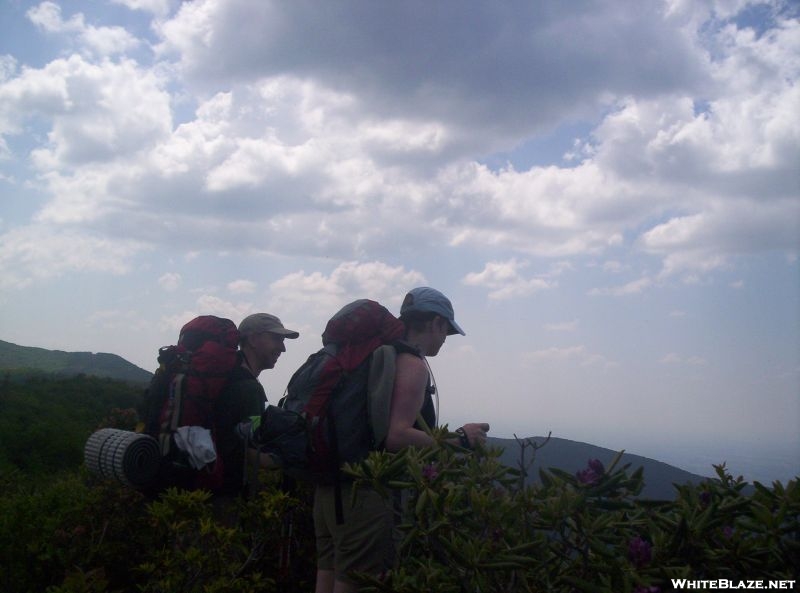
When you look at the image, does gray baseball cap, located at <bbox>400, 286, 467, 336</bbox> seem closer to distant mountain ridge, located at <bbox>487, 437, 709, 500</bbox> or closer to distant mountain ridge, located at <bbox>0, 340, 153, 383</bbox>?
distant mountain ridge, located at <bbox>487, 437, 709, 500</bbox>

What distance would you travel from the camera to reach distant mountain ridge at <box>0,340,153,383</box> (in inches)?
1188

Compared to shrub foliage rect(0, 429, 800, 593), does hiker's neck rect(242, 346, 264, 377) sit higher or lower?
higher

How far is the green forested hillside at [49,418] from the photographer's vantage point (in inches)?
431

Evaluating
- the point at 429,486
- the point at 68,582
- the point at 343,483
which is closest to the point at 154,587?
the point at 68,582

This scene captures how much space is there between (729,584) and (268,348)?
3.31 m

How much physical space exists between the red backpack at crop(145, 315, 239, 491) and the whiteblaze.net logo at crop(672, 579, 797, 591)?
2.77 metres

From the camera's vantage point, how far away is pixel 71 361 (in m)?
32.4

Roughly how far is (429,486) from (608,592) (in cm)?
61

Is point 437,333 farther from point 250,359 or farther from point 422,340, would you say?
point 250,359

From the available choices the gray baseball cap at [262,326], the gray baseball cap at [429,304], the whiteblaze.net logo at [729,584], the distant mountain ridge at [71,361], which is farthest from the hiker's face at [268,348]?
the distant mountain ridge at [71,361]

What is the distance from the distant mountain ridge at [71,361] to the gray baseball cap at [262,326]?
1070 inches

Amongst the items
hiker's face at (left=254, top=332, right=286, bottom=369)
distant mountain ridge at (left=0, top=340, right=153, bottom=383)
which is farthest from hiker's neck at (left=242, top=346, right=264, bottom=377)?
distant mountain ridge at (left=0, top=340, right=153, bottom=383)

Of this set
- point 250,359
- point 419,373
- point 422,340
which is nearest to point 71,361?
point 250,359

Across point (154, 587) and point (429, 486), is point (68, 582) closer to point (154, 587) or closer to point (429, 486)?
point (154, 587)
